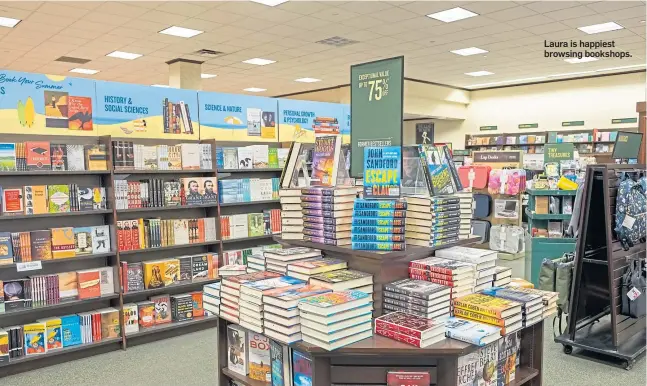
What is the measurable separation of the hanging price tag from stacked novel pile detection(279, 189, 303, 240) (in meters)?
2.65

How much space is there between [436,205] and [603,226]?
2329 mm

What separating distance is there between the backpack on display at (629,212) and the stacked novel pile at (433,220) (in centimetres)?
196

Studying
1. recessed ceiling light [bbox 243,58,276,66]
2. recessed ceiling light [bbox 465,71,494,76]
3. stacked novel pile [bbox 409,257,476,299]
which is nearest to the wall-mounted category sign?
recessed ceiling light [bbox 465,71,494,76]

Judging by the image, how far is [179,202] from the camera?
5.38 metres

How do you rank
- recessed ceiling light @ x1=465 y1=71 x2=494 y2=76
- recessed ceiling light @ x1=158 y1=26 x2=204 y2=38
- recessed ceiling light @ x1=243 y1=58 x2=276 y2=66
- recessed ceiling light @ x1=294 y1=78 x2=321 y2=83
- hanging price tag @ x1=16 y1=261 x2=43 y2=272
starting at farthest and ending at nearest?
recessed ceiling light @ x1=294 y1=78 x2=321 y2=83
recessed ceiling light @ x1=465 y1=71 x2=494 y2=76
recessed ceiling light @ x1=243 y1=58 x2=276 y2=66
recessed ceiling light @ x1=158 y1=26 x2=204 y2=38
hanging price tag @ x1=16 y1=261 x2=43 y2=272

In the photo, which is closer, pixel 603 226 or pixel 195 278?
pixel 603 226

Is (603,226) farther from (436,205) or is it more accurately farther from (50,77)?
(50,77)

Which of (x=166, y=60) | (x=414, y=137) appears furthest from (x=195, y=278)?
(x=414, y=137)

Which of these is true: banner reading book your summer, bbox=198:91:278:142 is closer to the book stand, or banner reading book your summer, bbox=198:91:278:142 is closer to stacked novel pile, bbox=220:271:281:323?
stacked novel pile, bbox=220:271:281:323

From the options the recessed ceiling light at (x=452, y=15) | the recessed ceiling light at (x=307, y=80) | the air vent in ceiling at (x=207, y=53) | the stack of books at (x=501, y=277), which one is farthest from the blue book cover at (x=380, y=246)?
the recessed ceiling light at (x=307, y=80)

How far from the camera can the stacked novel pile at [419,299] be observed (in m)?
2.49

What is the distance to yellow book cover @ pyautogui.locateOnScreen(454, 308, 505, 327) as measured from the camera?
2.46m

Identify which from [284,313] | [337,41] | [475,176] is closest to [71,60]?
[337,41]

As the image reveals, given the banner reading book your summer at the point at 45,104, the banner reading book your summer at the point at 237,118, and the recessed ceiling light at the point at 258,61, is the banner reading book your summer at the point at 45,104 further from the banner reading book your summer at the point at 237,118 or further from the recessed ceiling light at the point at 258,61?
the recessed ceiling light at the point at 258,61
